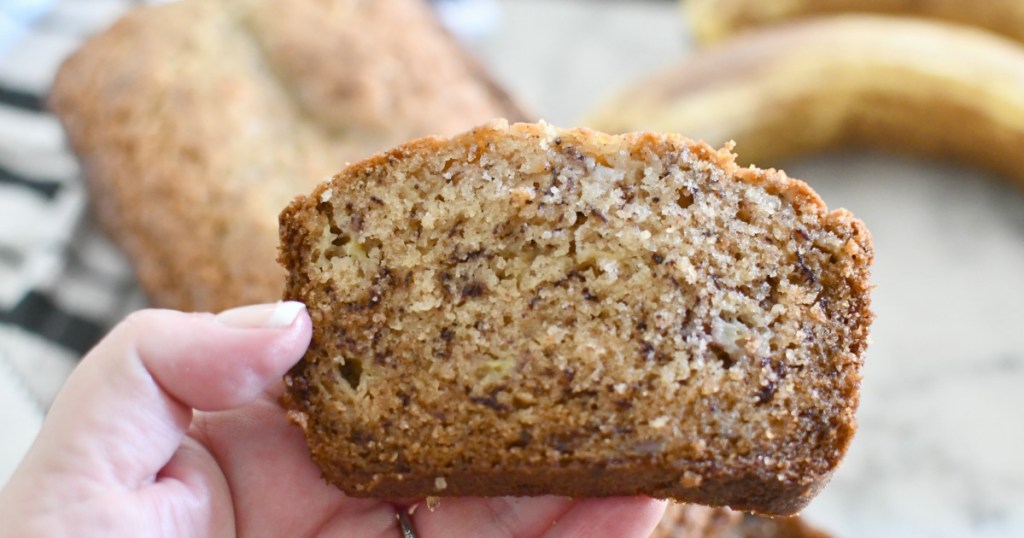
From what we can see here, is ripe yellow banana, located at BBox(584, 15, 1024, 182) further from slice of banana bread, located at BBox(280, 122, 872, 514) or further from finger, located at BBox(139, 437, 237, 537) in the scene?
finger, located at BBox(139, 437, 237, 537)

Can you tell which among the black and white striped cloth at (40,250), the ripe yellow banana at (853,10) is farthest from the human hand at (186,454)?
the ripe yellow banana at (853,10)

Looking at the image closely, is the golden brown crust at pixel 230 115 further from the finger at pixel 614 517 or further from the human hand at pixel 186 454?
the finger at pixel 614 517

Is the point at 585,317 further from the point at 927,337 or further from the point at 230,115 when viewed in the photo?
the point at 927,337

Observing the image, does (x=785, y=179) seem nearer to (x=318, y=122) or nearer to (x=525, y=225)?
(x=525, y=225)

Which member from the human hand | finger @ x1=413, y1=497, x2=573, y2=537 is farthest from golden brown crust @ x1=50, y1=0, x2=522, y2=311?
finger @ x1=413, y1=497, x2=573, y2=537

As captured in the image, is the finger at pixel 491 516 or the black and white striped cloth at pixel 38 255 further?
the black and white striped cloth at pixel 38 255
